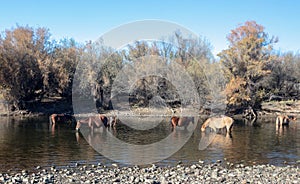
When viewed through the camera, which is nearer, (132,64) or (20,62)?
(20,62)

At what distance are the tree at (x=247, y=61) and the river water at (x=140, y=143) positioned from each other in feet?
61.5

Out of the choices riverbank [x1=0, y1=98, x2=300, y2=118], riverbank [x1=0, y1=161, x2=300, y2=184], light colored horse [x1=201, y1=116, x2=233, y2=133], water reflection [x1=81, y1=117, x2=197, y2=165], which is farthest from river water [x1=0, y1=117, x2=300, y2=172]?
riverbank [x1=0, y1=98, x2=300, y2=118]

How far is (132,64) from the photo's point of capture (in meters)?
50.9

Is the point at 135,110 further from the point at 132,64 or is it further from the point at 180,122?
the point at 180,122

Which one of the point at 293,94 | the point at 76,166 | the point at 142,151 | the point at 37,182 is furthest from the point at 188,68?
the point at 37,182

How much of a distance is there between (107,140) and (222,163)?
879cm

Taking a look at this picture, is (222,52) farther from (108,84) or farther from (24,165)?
(24,165)

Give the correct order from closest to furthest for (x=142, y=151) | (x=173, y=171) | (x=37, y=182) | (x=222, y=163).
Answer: (x=37, y=182), (x=173, y=171), (x=222, y=163), (x=142, y=151)

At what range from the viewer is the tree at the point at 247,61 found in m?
47.8

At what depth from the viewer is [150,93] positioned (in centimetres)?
4922

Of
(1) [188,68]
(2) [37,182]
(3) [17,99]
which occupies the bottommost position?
(2) [37,182]

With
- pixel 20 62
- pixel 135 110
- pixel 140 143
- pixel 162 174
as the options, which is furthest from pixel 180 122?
pixel 20 62

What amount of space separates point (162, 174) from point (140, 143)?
27.2 feet

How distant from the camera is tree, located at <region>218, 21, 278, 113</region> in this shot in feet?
157
